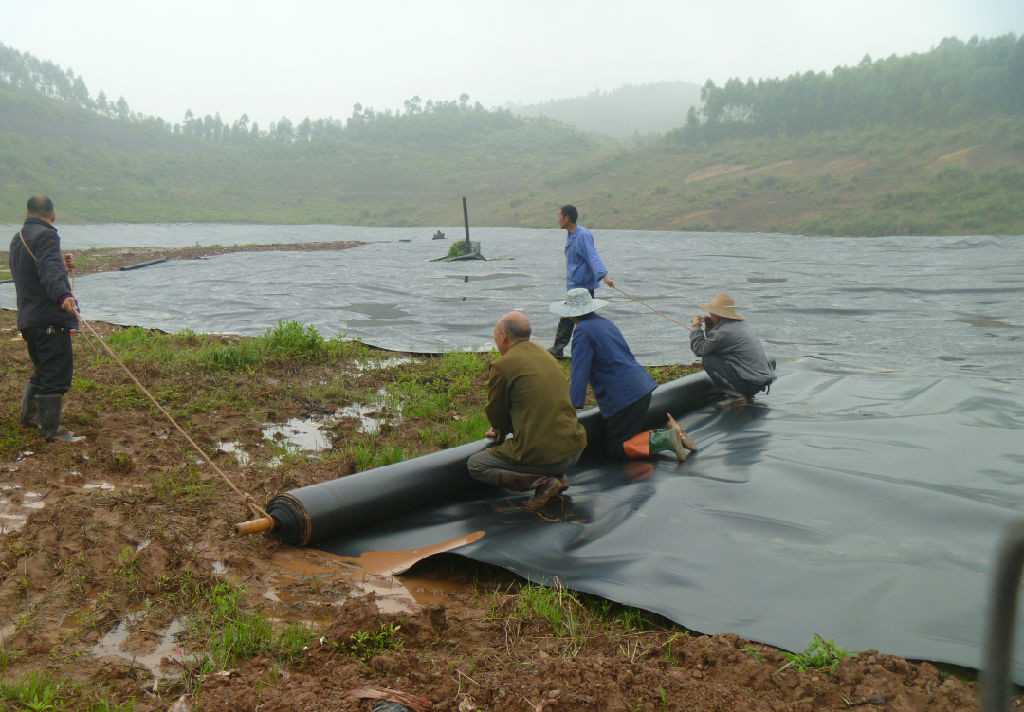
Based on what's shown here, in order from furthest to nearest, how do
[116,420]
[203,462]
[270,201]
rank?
[270,201], [116,420], [203,462]

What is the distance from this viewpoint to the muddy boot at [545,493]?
4.14 metres

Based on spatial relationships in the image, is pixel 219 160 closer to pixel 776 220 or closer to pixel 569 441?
pixel 776 220

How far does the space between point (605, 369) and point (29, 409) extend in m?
4.26

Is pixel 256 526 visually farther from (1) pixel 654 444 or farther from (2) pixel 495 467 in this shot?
(1) pixel 654 444

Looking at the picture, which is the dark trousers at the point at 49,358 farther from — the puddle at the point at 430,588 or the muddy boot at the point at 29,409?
the puddle at the point at 430,588

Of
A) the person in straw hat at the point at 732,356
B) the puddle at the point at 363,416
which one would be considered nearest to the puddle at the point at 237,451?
the puddle at the point at 363,416

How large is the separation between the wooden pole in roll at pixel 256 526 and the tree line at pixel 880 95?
161 ft

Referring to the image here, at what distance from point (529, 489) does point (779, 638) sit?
5.83ft

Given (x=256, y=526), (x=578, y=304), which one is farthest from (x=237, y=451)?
(x=578, y=304)

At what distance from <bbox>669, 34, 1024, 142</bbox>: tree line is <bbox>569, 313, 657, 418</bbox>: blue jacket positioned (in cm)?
4660

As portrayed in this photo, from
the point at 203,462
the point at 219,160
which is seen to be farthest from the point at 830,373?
the point at 219,160

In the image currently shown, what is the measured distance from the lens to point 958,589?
3.00 metres

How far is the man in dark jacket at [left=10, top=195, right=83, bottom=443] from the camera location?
5102 mm

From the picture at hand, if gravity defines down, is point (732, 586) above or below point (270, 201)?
below
